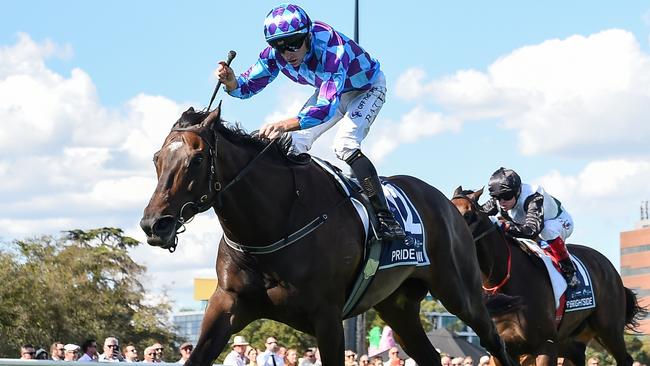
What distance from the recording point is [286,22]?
6.90m

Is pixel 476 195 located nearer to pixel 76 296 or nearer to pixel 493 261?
pixel 493 261

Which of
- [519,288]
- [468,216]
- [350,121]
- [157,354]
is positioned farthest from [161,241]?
[157,354]

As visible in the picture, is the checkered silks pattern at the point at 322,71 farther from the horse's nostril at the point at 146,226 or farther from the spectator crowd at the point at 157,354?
the spectator crowd at the point at 157,354

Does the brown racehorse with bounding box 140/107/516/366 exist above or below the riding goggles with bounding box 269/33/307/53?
below

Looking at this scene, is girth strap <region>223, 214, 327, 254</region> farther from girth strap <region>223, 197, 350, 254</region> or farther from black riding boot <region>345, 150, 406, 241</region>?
black riding boot <region>345, 150, 406, 241</region>

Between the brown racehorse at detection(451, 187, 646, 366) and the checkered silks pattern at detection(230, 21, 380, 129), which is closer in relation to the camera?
the checkered silks pattern at detection(230, 21, 380, 129)

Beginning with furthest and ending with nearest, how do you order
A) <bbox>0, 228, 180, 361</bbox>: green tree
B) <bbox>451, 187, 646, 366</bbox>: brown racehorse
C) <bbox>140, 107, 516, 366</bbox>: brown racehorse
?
<bbox>0, 228, 180, 361</bbox>: green tree, <bbox>451, 187, 646, 366</bbox>: brown racehorse, <bbox>140, 107, 516, 366</bbox>: brown racehorse

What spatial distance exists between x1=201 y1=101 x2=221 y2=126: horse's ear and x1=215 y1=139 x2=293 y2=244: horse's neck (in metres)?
0.14

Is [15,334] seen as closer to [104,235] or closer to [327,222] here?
[104,235]

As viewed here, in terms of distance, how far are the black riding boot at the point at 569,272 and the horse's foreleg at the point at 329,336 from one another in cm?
483

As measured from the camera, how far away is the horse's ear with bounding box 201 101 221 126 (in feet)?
21.1

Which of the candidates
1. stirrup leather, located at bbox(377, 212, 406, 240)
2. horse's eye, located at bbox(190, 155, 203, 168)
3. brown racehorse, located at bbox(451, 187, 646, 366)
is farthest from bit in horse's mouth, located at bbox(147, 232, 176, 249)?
brown racehorse, located at bbox(451, 187, 646, 366)

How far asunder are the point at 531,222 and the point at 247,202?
4.65m

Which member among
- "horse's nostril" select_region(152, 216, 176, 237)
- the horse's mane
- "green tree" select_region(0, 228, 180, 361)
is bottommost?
"horse's nostril" select_region(152, 216, 176, 237)
